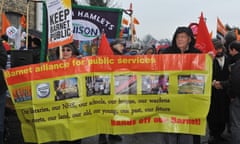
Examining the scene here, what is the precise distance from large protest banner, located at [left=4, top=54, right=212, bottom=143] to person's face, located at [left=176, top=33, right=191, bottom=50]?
310 millimetres

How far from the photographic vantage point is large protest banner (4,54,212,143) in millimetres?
4188

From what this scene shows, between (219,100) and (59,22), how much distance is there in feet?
9.60

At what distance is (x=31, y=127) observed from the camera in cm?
431

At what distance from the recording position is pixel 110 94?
4254 mm

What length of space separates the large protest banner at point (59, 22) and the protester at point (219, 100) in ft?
8.01

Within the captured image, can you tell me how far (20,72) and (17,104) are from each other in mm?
383

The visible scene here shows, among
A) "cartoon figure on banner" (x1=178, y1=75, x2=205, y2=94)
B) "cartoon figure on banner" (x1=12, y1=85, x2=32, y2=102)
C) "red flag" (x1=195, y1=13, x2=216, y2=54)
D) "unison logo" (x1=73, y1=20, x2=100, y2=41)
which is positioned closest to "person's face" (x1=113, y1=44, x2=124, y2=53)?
"unison logo" (x1=73, y1=20, x2=100, y2=41)

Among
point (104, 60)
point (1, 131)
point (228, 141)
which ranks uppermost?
point (104, 60)

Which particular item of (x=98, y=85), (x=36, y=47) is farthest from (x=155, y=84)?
(x=36, y=47)

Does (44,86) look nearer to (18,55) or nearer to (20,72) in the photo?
(20,72)

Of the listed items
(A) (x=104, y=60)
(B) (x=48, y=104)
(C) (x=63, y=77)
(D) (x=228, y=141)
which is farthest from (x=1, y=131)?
(D) (x=228, y=141)

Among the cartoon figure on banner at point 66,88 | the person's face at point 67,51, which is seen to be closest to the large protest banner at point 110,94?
the cartoon figure on banner at point 66,88

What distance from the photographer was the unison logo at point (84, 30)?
6.42 m

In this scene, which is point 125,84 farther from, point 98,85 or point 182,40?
point 182,40
